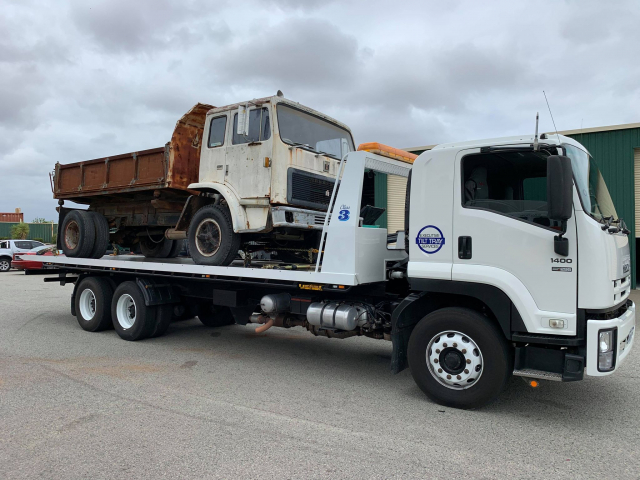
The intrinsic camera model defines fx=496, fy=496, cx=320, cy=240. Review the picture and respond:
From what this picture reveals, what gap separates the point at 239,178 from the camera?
21.8ft

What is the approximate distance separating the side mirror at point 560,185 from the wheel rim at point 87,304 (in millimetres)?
7750

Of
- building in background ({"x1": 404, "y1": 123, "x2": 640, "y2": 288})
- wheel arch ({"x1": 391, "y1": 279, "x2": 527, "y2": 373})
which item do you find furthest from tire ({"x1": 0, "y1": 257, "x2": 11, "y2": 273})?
wheel arch ({"x1": 391, "y1": 279, "x2": 527, "y2": 373})

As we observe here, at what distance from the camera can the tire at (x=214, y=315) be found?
8.74 metres

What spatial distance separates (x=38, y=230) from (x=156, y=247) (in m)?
32.6

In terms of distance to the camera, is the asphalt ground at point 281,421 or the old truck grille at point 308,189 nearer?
the asphalt ground at point 281,421

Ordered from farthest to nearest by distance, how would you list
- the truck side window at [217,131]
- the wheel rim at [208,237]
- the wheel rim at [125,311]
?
the wheel rim at [125,311] < the truck side window at [217,131] < the wheel rim at [208,237]

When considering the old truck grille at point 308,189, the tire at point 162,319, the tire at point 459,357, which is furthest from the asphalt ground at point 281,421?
the old truck grille at point 308,189

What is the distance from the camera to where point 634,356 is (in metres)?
6.89

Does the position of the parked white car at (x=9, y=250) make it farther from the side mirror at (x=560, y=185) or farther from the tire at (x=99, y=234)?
the side mirror at (x=560, y=185)

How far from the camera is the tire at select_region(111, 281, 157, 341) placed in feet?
25.3

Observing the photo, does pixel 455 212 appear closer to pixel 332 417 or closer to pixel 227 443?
pixel 332 417

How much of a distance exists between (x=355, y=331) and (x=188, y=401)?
1969mm

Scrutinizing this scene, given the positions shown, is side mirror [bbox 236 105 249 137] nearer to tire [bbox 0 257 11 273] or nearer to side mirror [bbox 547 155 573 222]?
side mirror [bbox 547 155 573 222]

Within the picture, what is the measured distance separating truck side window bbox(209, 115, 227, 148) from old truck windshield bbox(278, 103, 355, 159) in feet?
3.20
